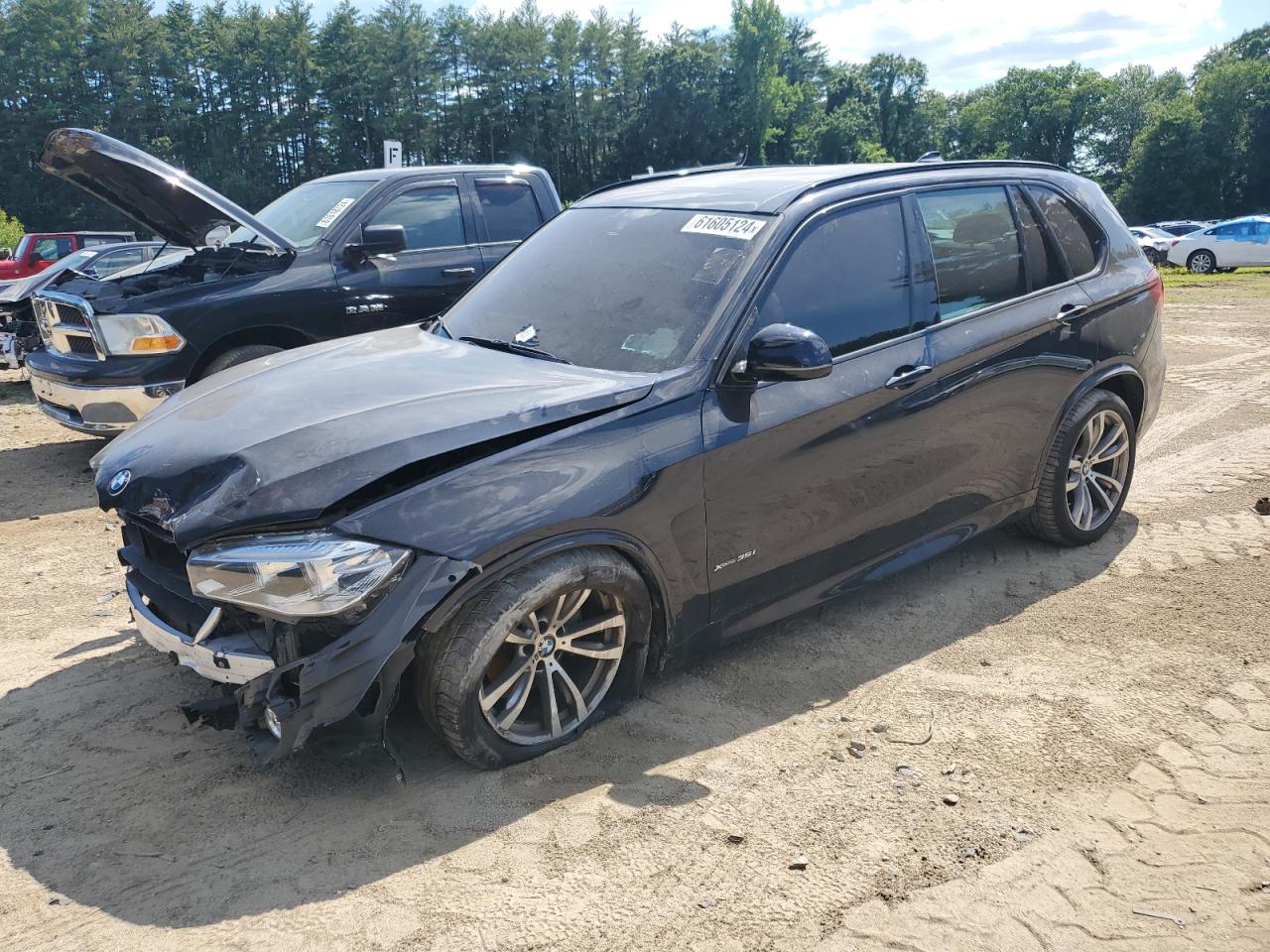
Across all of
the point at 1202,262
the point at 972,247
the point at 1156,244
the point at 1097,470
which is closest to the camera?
the point at 972,247

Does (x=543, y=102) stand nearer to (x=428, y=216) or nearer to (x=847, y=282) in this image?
(x=428, y=216)

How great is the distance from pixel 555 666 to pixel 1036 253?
10.1ft

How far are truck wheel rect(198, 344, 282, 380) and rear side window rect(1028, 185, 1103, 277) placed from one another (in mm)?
4869

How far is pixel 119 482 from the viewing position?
3.34 m

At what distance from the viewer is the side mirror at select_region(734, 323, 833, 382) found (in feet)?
11.3

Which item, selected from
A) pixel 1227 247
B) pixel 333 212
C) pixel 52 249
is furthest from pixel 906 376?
pixel 1227 247

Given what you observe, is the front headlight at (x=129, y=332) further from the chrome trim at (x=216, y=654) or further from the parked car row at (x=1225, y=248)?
the parked car row at (x=1225, y=248)

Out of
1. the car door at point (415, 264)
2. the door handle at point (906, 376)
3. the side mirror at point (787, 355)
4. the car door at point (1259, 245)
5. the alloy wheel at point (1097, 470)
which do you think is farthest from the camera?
the car door at point (1259, 245)

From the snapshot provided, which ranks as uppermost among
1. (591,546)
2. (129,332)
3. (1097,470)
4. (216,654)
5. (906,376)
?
(129,332)

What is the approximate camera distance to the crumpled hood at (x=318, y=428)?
3.00 meters

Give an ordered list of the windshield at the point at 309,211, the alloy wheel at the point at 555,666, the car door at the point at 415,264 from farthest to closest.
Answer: the windshield at the point at 309,211, the car door at the point at 415,264, the alloy wheel at the point at 555,666

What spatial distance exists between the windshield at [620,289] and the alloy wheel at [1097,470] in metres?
2.26

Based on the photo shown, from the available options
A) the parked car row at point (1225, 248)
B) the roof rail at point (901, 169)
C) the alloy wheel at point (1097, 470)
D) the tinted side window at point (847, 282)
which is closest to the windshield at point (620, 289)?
the tinted side window at point (847, 282)

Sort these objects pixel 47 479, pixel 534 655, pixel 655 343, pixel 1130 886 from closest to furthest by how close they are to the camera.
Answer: pixel 1130 886 < pixel 534 655 < pixel 655 343 < pixel 47 479
